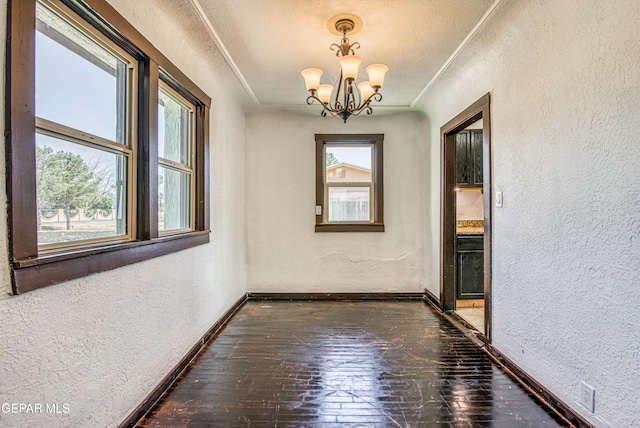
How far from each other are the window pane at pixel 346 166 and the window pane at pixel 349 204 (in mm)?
162

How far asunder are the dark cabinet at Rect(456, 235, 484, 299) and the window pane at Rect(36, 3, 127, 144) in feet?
11.7

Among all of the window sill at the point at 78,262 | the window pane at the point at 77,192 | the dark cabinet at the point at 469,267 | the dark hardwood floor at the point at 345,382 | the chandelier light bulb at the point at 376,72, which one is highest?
the chandelier light bulb at the point at 376,72

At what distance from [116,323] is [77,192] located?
70 cm

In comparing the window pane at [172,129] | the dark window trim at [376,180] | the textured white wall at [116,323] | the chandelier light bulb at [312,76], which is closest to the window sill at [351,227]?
the dark window trim at [376,180]

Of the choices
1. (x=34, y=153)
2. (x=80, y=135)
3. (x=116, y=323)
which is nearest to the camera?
(x=34, y=153)

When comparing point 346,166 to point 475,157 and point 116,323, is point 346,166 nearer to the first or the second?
point 475,157

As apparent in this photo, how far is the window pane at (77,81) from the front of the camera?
4.44ft

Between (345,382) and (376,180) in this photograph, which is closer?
(345,382)

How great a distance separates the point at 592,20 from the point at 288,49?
6.50 feet

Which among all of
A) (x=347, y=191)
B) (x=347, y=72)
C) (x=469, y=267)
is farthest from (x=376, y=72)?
(x=469, y=267)

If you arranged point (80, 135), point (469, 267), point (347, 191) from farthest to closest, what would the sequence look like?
point (347, 191) < point (469, 267) < point (80, 135)

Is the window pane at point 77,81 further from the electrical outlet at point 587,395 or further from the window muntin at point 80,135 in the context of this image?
the electrical outlet at point 587,395

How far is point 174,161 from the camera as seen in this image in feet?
8.30

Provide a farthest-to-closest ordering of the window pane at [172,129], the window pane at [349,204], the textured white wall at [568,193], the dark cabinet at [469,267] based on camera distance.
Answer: the window pane at [349,204], the dark cabinet at [469,267], the window pane at [172,129], the textured white wall at [568,193]
